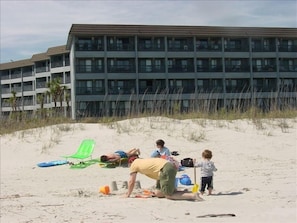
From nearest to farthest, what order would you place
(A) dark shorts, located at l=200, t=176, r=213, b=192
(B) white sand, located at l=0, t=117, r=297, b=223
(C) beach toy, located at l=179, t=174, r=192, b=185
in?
A: (B) white sand, located at l=0, t=117, r=297, b=223
(A) dark shorts, located at l=200, t=176, r=213, b=192
(C) beach toy, located at l=179, t=174, r=192, b=185

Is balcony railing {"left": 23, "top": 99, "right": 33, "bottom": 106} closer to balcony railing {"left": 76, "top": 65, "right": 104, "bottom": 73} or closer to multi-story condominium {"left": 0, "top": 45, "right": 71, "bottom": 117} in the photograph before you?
multi-story condominium {"left": 0, "top": 45, "right": 71, "bottom": 117}

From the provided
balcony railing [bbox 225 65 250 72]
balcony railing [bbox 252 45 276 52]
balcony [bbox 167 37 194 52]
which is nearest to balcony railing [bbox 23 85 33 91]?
balcony [bbox 167 37 194 52]

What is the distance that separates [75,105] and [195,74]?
14.8 m

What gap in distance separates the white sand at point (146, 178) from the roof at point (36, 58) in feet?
150

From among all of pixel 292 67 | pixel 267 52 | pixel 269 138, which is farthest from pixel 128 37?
pixel 269 138

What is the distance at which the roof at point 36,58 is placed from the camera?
6314 centimetres

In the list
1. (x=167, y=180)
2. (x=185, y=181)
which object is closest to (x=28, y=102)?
(x=185, y=181)

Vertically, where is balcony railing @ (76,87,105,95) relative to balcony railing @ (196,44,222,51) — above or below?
below

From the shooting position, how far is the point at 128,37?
53.7 metres

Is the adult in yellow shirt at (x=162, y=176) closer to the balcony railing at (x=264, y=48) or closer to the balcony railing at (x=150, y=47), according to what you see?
the balcony railing at (x=150, y=47)

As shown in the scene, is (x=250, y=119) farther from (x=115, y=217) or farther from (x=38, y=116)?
(x=115, y=217)

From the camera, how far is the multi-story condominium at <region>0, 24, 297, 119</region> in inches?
2036

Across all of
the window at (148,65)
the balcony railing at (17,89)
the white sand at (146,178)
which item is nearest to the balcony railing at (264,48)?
the window at (148,65)

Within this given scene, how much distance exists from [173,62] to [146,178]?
143 ft
